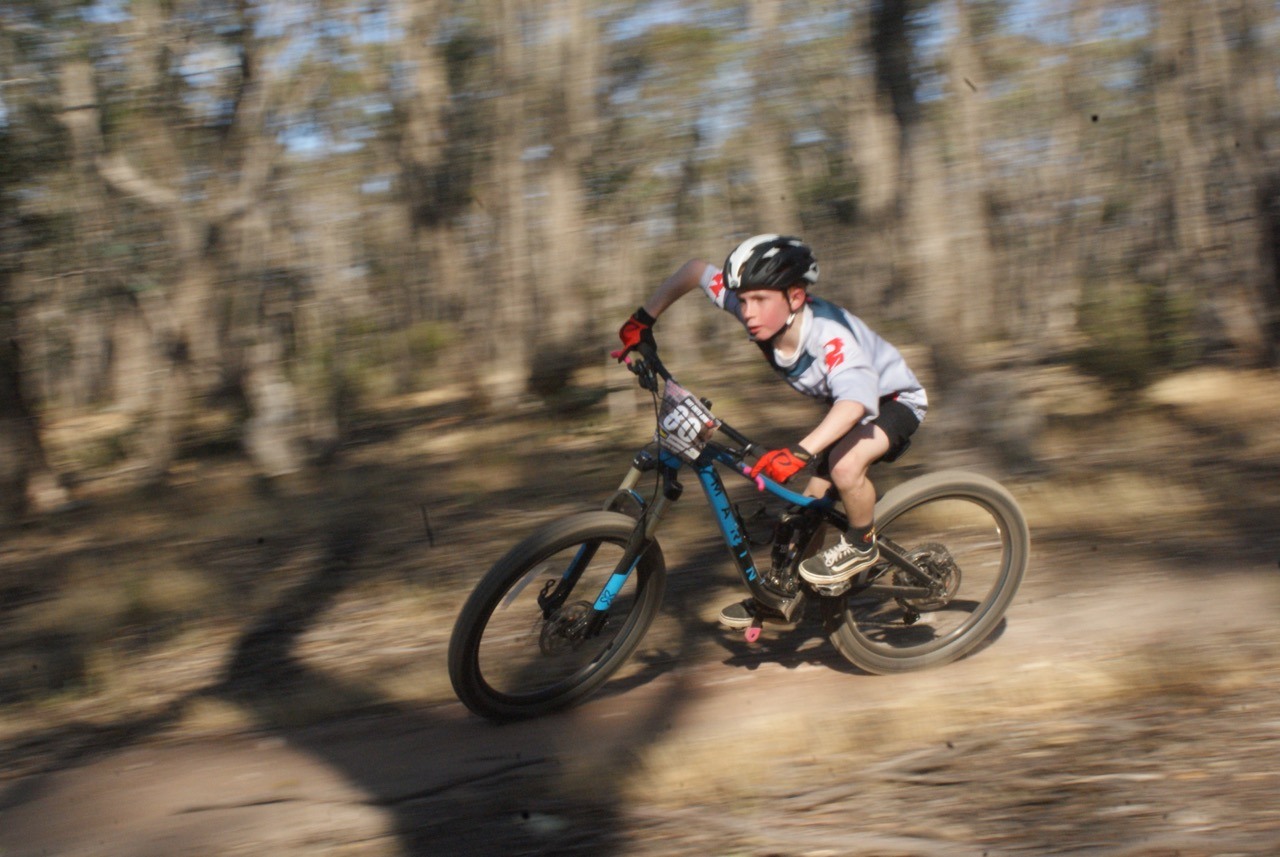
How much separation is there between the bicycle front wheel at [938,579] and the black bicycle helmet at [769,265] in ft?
3.51

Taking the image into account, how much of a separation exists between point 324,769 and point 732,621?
175 centimetres

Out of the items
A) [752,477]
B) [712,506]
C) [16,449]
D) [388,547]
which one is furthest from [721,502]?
[16,449]

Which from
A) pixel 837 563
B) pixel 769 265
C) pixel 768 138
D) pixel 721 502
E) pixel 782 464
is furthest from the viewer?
pixel 768 138

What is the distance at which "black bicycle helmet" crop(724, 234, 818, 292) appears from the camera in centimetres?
400

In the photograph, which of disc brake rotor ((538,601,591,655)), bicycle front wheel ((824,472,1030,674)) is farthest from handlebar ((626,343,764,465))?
disc brake rotor ((538,601,591,655))

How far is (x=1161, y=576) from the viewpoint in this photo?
18.9 ft

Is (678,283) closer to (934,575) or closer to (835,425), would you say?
(835,425)

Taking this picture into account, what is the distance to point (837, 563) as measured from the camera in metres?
4.34

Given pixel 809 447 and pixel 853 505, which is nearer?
pixel 809 447

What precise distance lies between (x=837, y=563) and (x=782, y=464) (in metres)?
0.79

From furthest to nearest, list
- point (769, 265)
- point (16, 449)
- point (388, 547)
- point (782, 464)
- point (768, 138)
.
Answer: point (768, 138) < point (16, 449) < point (388, 547) < point (769, 265) < point (782, 464)

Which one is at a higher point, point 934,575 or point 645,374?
point 645,374

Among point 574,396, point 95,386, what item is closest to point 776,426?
point 574,396

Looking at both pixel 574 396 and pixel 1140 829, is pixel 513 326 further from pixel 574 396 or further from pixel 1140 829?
pixel 1140 829
